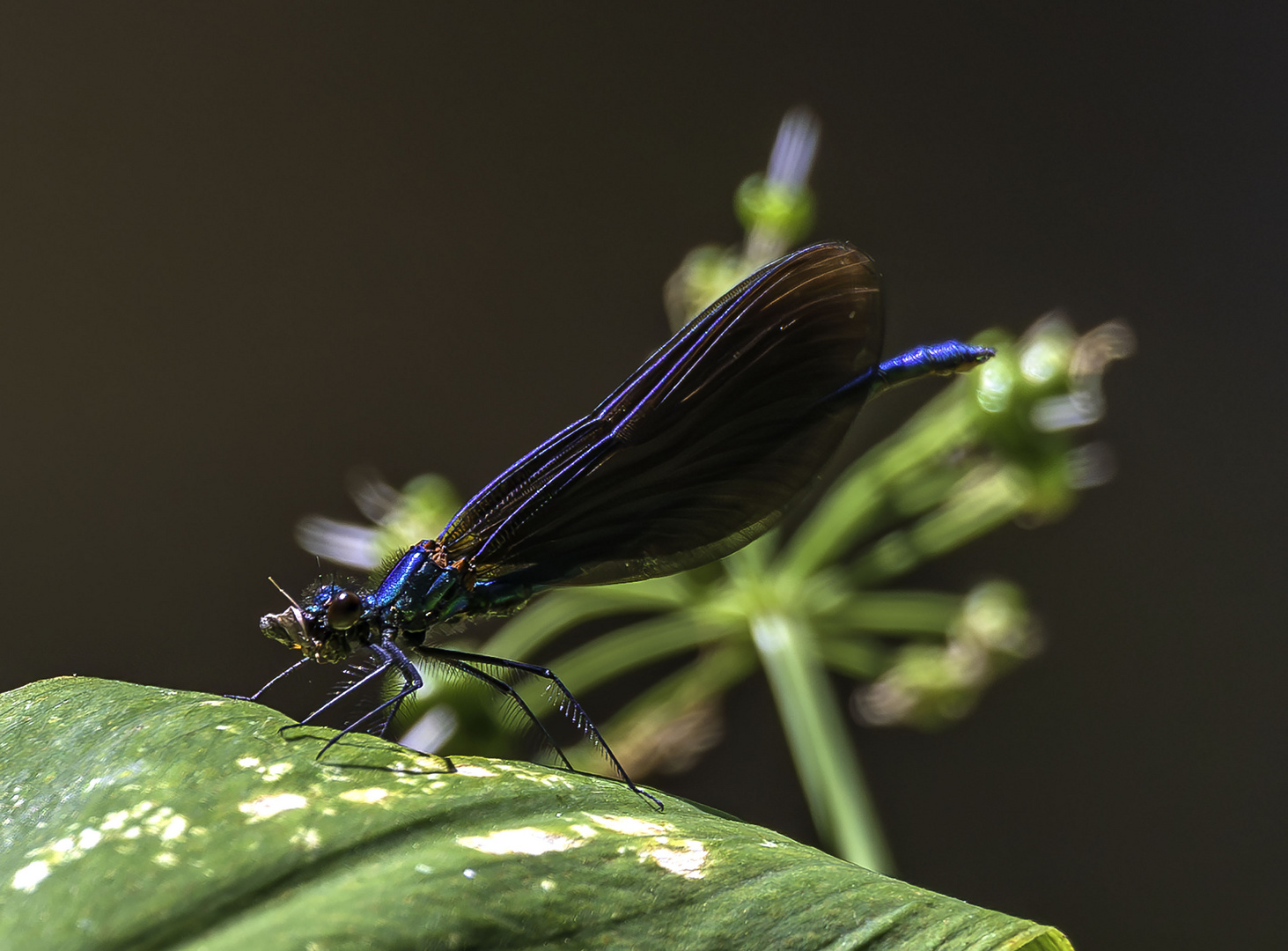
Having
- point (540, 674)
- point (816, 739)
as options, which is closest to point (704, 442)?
point (540, 674)

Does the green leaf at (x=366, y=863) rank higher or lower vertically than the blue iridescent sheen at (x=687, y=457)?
lower

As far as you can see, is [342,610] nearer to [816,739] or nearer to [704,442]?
[704,442]

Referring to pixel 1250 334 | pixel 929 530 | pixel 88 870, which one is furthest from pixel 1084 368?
pixel 1250 334

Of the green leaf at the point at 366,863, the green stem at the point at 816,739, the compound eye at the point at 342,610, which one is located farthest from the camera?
the green stem at the point at 816,739

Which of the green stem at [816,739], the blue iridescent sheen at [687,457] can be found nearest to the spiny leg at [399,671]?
the blue iridescent sheen at [687,457]

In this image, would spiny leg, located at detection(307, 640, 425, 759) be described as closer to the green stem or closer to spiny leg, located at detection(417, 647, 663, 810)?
spiny leg, located at detection(417, 647, 663, 810)

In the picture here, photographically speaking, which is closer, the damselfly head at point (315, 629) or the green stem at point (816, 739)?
the damselfly head at point (315, 629)

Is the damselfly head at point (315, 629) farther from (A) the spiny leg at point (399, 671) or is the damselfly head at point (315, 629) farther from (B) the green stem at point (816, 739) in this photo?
(B) the green stem at point (816, 739)

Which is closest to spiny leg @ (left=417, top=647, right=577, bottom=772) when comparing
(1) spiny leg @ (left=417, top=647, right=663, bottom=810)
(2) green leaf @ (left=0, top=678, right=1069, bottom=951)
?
(1) spiny leg @ (left=417, top=647, right=663, bottom=810)
